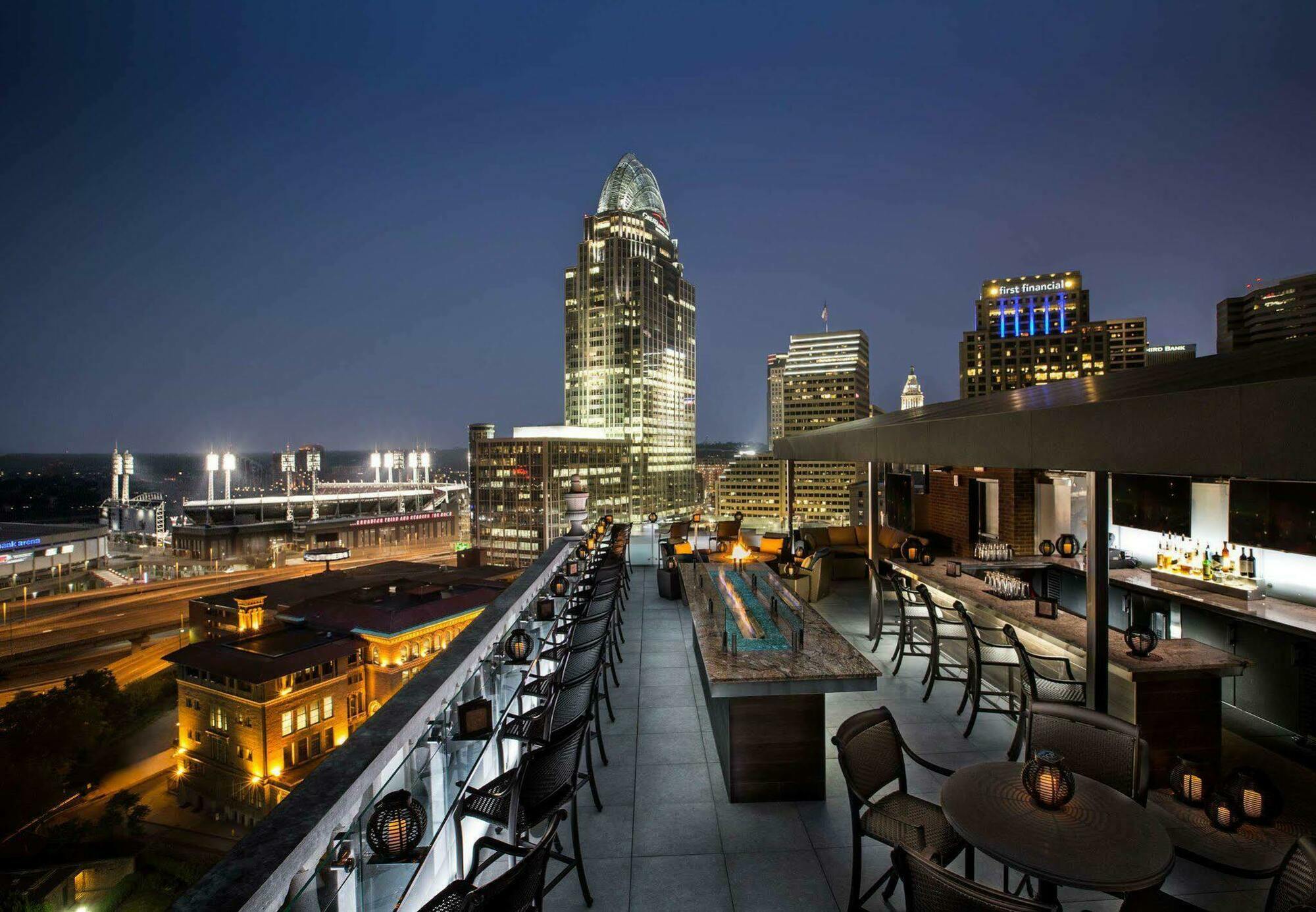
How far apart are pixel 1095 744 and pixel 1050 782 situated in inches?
34.2

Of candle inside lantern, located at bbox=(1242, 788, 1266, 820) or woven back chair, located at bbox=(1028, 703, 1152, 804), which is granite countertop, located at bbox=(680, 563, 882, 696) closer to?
woven back chair, located at bbox=(1028, 703, 1152, 804)

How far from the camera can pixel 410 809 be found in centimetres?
199

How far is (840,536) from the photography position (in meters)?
10.3

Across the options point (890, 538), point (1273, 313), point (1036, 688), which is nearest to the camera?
point (1036, 688)

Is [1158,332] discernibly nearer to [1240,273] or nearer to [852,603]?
[1240,273]

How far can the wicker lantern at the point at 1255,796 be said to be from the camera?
9.98 ft

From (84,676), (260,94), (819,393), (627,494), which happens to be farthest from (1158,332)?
(260,94)

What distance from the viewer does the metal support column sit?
371cm

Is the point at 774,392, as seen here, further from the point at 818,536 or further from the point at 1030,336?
the point at 818,536

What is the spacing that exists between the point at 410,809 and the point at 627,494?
310ft

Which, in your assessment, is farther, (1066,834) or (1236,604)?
(1236,604)

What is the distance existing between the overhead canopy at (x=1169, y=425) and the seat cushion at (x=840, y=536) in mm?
5357

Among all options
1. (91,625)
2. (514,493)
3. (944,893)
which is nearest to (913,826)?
(944,893)

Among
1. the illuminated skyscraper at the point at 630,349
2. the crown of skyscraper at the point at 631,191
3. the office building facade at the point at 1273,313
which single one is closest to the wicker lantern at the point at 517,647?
the office building facade at the point at 1273,313
